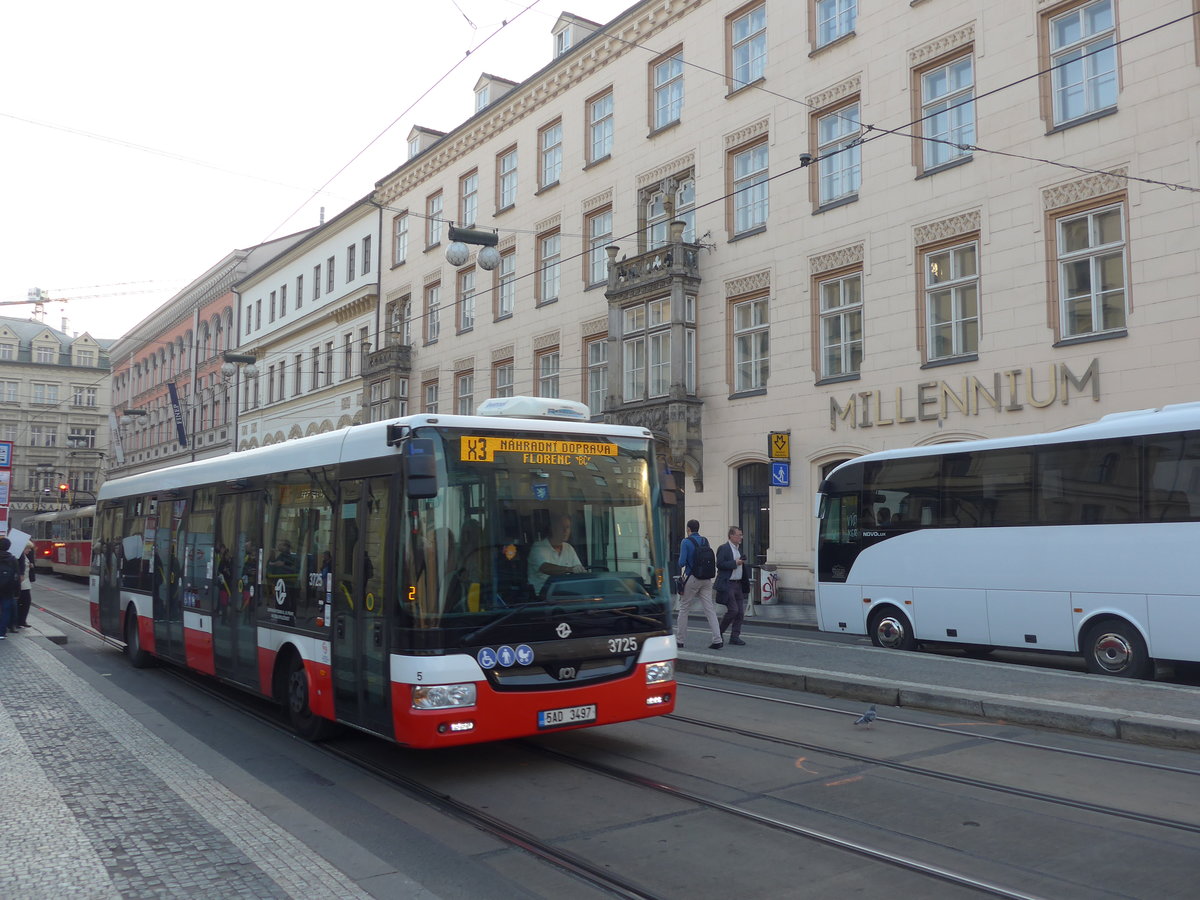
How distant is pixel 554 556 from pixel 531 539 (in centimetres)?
23

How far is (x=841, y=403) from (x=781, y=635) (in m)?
6.59

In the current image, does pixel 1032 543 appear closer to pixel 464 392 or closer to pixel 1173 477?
pixel 1173 477

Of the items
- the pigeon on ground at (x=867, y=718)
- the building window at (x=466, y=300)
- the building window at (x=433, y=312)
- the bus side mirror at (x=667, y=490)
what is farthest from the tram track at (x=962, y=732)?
the building window at (x=433, y=312)

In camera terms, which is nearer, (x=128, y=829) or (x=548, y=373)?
(x=128, y=829)

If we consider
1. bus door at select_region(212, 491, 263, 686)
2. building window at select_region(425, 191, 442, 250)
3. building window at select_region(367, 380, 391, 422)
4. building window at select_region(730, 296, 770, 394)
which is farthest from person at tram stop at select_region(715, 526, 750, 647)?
building window at select_region(425, 191, 442, 250)

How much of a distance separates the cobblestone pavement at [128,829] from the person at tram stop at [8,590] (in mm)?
7645

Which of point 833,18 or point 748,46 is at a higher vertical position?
point 748,46

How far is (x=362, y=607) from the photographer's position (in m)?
7.56

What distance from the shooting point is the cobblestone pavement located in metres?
4.97

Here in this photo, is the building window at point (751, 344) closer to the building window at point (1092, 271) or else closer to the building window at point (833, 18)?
the building window at point (833, 18)

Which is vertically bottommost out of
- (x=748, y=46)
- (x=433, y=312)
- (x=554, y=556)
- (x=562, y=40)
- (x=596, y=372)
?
(x=554, y=556)

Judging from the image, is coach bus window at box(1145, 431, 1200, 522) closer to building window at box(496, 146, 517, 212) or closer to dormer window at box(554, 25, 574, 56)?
dormer window at box(554, 25, 574, 56)

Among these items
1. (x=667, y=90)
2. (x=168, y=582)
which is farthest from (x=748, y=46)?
(x=168, y=582)

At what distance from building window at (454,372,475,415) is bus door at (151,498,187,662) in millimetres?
22880
